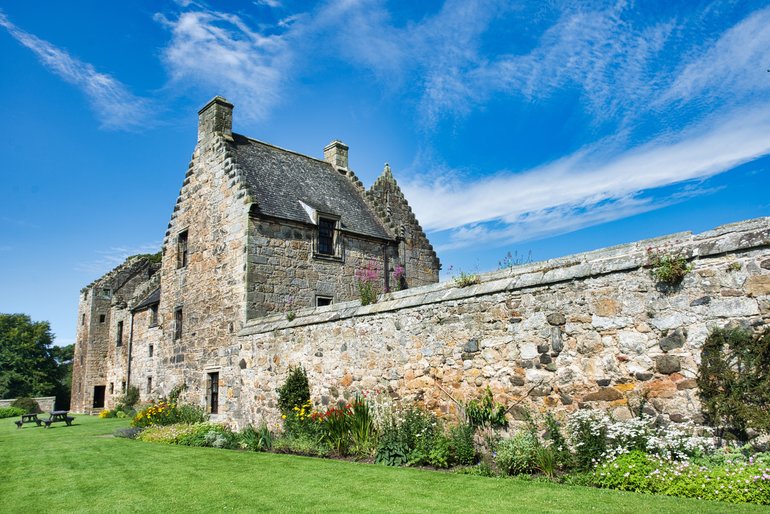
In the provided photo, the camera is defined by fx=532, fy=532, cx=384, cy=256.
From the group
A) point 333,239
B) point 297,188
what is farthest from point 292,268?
point 297,188

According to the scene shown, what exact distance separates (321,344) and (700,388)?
27.7ft

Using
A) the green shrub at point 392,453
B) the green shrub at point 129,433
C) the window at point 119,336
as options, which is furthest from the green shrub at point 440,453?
the window at point 119,336

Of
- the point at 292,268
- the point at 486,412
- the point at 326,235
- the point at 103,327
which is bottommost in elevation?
the point at 486,412

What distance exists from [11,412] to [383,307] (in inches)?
1288

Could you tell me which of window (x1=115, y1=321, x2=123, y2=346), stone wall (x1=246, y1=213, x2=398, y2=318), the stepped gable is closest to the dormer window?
stone wall (x1=246, y1=213, x2=398, y2=318)

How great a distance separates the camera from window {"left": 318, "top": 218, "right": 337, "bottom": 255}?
19.3 metres

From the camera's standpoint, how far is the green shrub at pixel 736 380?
243 inches

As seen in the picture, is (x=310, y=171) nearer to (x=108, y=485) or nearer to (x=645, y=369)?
(x=108, y=485)

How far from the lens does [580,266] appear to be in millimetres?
8242

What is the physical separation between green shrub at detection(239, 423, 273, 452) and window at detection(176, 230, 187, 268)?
968 cm

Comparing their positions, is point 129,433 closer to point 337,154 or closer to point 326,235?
point 326,235

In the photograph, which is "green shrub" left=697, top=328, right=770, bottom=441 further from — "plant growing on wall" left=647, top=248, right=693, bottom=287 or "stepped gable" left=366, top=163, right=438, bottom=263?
"stepped gable" left=366, top=163, right=438, bottom=263

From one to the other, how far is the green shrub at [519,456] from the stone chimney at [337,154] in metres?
18.0

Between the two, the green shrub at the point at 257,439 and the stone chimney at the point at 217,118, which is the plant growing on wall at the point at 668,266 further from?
the stone chimney at the point at 217,118
